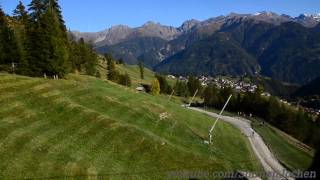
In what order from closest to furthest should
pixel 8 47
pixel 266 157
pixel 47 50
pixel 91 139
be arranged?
pixel 91 139 < pixel 266 157 < pixel 47 50 < pixel 8 47

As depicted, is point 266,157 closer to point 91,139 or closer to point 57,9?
point 91,139

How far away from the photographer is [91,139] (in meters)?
40.4

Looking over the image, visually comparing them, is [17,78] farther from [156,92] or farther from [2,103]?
[156,92]

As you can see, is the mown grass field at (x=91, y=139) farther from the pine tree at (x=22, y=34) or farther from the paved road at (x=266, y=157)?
the pine tree at (x=22, y=34)

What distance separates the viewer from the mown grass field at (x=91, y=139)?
35062 mm

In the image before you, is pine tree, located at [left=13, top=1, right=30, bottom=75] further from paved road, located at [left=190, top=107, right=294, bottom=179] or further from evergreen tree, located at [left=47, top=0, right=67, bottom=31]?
paved road, located at [left=190, top=107, right=294, bottom=179]

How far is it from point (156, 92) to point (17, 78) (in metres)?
117

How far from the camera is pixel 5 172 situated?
32406 mm

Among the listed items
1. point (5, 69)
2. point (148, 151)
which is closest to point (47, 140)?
point (148, 151)

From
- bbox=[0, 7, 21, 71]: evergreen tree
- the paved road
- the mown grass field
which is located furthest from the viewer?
bbox=[0, 7, 21, 71]: evergreen tree

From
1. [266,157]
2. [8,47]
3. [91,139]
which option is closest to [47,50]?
[8,47]

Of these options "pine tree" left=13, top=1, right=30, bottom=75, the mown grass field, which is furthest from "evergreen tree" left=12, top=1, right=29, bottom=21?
the mown grass field

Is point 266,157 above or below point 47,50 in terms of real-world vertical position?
below

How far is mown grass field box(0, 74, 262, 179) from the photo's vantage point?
35.1m
